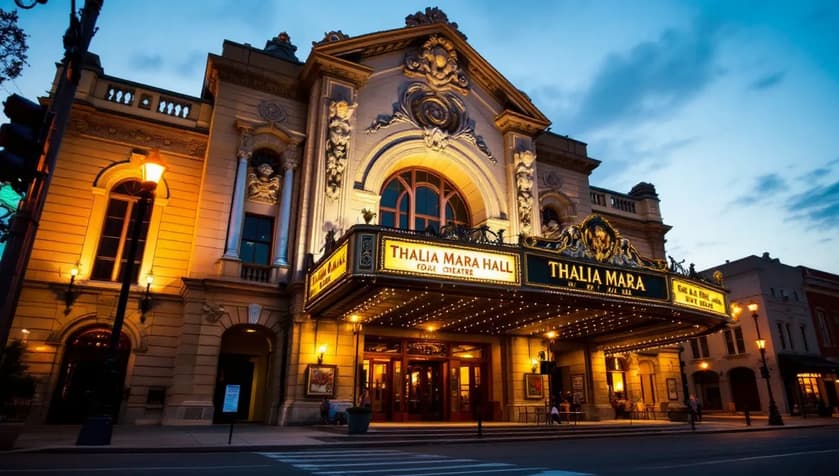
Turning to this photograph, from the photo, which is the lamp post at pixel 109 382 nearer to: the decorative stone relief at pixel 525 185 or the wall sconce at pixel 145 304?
the wall sconce at pixel 145 304

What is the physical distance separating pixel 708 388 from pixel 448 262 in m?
42.3

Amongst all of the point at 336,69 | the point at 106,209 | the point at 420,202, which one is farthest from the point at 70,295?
the point at 420,202

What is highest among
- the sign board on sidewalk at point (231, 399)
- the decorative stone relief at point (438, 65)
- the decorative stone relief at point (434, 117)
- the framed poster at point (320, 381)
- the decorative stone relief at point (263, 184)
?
the decorative stone relief at point (438, 65)

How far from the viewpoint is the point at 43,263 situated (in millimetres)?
19797

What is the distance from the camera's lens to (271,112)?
77.9 feet

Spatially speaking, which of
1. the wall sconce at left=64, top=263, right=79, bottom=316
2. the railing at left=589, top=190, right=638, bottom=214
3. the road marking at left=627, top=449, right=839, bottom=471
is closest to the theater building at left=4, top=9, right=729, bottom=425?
the wall sconce at left=64, top=263, right=79, bottom=316

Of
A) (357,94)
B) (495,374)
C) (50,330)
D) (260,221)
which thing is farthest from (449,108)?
(50,330)

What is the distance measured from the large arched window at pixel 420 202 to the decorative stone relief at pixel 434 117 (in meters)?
1.93

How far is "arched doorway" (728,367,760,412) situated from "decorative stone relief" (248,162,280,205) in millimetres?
41184

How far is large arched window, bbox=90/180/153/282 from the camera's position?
20.8 meters

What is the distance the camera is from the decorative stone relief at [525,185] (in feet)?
87.3

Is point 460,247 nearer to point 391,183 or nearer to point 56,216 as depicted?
point 391,183

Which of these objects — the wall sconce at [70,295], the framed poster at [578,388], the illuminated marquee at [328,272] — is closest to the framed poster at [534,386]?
the framed poster at [578,388]

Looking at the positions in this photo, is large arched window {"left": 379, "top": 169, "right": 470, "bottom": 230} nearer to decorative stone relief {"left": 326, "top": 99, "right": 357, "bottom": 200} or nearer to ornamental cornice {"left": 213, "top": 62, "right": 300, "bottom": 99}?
decorative stone relief {"left": 326, "top": 99, "right": 357, "bottom": 200}
